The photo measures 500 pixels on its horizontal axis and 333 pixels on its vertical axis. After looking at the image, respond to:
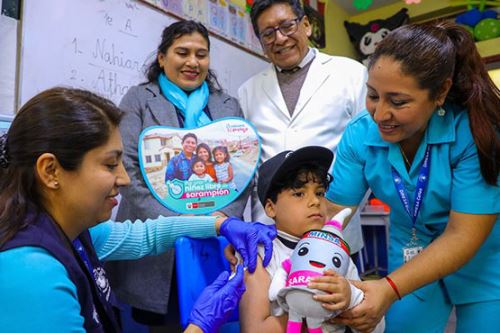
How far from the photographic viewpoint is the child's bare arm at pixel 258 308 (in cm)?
94

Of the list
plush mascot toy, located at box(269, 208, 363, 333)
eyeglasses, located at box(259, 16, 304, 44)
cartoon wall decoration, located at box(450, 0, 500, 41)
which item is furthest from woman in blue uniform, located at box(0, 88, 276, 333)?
cartoon wall decoration, located at box(450, 0, 500, 41)

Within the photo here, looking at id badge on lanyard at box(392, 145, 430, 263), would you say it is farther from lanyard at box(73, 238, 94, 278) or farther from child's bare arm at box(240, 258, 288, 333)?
lanyard at box(73, 238, 94, 278)

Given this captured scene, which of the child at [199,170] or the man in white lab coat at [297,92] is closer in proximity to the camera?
the child at [199,170]

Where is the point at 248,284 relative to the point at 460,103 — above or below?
A: below

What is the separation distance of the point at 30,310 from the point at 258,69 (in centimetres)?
263

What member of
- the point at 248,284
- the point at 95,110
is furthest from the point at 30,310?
the point at 248,284

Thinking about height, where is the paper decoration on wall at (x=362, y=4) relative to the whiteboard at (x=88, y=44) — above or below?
above

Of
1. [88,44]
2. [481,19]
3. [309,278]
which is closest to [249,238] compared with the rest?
[309,278]

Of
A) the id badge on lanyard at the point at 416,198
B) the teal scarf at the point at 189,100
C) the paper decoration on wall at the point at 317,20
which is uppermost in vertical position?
the paper decoration on wall at the point at 317,20

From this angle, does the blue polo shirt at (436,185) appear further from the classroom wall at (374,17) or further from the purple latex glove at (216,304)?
the classroom wall at (374,17)

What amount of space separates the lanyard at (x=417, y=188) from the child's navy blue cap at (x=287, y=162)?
0.20 meters

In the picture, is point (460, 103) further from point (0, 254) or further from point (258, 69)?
point (258, 69)

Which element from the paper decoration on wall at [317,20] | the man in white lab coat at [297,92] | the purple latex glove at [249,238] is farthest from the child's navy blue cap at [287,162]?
the paper decoration on wall at [317,20]

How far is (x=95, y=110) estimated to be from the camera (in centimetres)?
82
